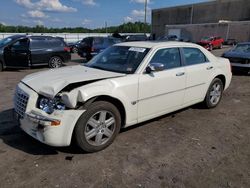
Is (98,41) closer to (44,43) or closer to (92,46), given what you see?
(92,46)

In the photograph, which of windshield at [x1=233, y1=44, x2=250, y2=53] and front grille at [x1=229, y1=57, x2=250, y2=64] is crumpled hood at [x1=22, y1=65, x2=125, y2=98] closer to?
front grille at [x1=229, y1=57, x2=250, y2=64]

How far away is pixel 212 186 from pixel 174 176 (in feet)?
1.51

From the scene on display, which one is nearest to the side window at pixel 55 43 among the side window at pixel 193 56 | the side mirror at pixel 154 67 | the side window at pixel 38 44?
the side window at pixel 38 44

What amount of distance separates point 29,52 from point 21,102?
868 cm

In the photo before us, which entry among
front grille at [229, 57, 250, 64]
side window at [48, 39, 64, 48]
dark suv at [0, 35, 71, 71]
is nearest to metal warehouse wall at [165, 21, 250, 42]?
front grille at [229, 57, 250, 64]

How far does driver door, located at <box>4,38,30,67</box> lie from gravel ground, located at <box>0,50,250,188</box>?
23.5 ft

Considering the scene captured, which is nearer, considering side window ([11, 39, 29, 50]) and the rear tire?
side window ([11, 39, 29, 50])

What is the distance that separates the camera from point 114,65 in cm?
443

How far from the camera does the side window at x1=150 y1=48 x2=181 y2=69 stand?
4.43 m

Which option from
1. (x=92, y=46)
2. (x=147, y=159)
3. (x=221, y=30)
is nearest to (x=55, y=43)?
(x=92, y=46)

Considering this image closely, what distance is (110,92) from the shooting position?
3.61 meters

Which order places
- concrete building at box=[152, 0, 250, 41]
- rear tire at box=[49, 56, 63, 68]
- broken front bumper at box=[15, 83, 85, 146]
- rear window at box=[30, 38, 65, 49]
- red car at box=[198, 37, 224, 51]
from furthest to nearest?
concrete building at box=[152, 0, 250, 41] → red car at box=[198, 37, 224, 51] → rear tire at box=[49, 56, 63, 68] → rear window at box=[30, 38, 65, 49] → broken front bumper at box=[15, 83, 85, 146]

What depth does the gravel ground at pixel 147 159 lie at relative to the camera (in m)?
3.02

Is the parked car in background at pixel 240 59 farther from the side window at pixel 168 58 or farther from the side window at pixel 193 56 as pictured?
the side window at pixel 168 58
